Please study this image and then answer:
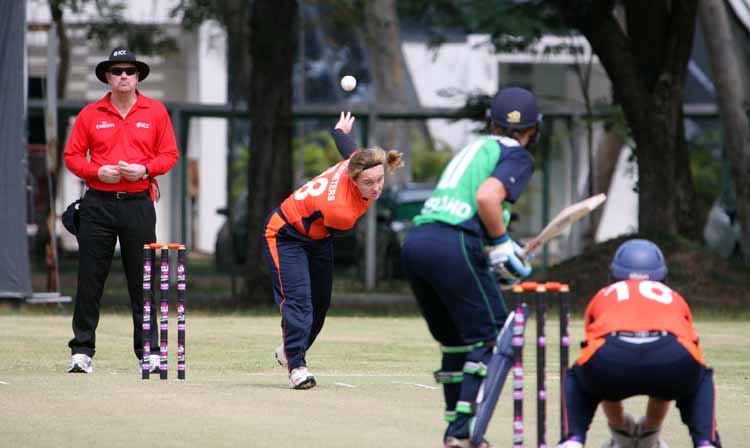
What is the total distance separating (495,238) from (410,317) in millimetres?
12531

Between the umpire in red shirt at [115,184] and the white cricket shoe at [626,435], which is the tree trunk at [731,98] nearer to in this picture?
the umpire in red shirt at [115,184]

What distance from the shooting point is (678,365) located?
22.3ft

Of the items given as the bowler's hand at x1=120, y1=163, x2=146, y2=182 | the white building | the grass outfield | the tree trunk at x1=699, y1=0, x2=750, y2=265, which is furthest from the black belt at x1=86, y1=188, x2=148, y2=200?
the white building

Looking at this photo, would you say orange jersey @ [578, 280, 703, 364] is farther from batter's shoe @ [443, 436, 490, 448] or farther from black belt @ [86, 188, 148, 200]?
black belt @ [86, 188, 148, 200]

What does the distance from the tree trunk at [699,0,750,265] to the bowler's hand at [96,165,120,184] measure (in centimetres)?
1475

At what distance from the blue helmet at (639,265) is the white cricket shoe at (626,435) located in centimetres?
69

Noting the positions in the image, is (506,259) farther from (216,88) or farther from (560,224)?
(216,88)

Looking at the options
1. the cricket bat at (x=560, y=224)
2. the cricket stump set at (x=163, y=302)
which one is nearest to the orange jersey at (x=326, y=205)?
the cricket stump set at (x=163, y=302)

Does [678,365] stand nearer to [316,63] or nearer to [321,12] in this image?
[321,12]

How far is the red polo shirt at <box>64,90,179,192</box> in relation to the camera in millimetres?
11086

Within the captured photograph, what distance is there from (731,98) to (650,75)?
2.63m

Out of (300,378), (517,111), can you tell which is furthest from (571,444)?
(300,378)

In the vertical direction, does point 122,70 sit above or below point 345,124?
above

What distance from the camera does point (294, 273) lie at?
10461 millimetres
